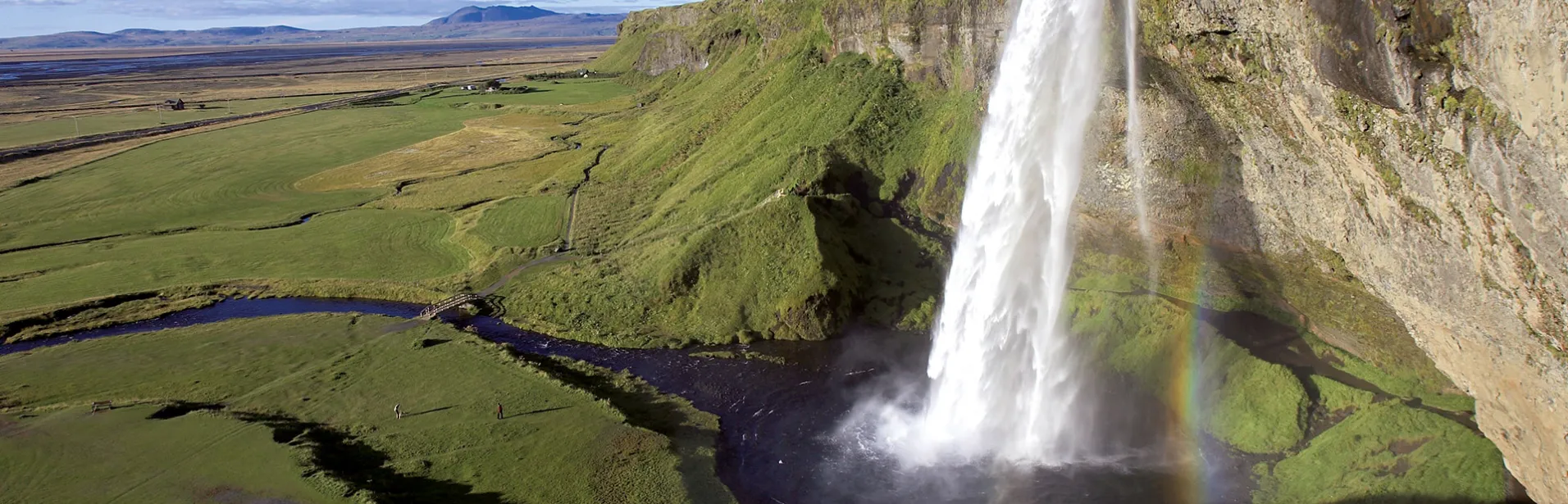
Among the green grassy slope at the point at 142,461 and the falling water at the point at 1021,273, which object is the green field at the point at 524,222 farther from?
the falling water at the point at 1021,273

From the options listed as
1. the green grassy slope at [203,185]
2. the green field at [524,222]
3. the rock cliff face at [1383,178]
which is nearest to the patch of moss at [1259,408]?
the rock cliff face at [1383,178]

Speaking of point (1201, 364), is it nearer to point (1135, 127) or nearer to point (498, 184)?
point (1135, 127)

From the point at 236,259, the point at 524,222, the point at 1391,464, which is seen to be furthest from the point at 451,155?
the point at 1391,464

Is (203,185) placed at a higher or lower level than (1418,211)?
lower

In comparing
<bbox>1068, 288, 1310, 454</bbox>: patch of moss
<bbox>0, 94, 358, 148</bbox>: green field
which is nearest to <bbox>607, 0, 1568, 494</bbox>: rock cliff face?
<bbox>1068, 288, 1310, 454</bbox>: patch of moss

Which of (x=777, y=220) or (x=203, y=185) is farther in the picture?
(x=203, y=185)
